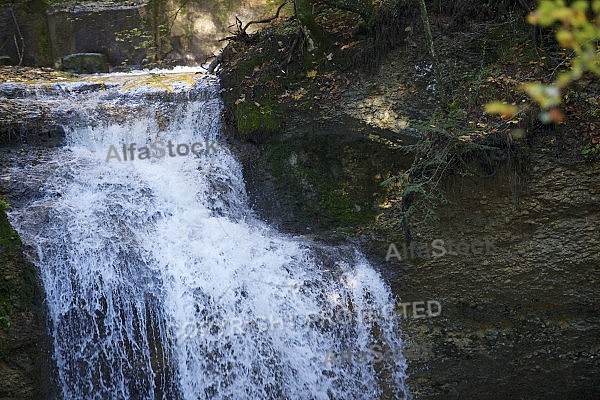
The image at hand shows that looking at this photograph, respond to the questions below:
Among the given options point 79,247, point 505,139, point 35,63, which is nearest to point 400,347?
point 505,139

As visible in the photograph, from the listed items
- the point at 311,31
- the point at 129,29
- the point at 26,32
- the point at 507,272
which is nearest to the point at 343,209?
the point at 507,272

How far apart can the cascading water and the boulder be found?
484cm

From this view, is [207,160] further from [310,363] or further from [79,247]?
[310,363]

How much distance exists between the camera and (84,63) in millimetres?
11562

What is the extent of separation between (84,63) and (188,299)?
7.53 metres

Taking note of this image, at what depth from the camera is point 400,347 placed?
6.25 meters

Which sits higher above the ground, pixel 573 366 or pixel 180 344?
pixel 180 344

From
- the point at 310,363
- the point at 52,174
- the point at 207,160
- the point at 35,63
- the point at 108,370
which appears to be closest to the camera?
the point at 108,370

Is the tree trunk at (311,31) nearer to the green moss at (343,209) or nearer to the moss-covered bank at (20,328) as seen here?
the green moss at (343,209)

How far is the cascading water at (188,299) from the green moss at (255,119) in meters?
1.31

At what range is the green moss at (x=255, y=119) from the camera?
780cm

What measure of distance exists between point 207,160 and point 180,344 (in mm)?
3014

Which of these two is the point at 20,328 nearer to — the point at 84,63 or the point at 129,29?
the point at 84,63

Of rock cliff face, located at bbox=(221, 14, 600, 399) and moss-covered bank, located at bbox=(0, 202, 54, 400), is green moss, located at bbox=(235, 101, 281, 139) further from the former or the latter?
moss-covered bank, located at bbox=(0, 202, 54, 400)
